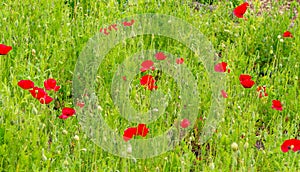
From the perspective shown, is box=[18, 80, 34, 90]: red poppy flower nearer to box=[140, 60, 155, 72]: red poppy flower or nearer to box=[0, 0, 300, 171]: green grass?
box=[0, 0, 300, 171]: green grass

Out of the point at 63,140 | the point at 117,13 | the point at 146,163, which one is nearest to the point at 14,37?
the point at 117,13

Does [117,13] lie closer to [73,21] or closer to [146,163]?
[73,21]

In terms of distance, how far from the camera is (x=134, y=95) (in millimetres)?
2875

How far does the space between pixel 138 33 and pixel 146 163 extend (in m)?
1.39

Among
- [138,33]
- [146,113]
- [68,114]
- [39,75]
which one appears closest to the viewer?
[68,114]

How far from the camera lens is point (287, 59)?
12.4 feet

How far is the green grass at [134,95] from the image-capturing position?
2443mm

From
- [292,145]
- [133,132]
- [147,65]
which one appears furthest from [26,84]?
[292,145]

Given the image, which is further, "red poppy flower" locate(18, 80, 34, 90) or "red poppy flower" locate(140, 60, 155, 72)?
"red poppy flower" locate(140, 60, 155, 72)

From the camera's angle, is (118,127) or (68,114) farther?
(118,127)

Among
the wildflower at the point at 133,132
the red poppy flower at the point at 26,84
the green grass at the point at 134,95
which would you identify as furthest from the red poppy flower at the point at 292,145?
the red poppy flower at the point at 26,84

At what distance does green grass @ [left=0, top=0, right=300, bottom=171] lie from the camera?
2.44 m

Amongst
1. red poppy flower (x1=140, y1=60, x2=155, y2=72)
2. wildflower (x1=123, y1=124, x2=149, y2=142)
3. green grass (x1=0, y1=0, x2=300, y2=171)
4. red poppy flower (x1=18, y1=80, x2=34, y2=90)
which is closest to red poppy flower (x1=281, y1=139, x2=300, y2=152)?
green grass (x1=0, y1=0, x2=300, y2=171)

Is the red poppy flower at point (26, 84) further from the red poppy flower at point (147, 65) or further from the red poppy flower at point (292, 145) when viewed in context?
the red poppy flower at point (292, 145)
